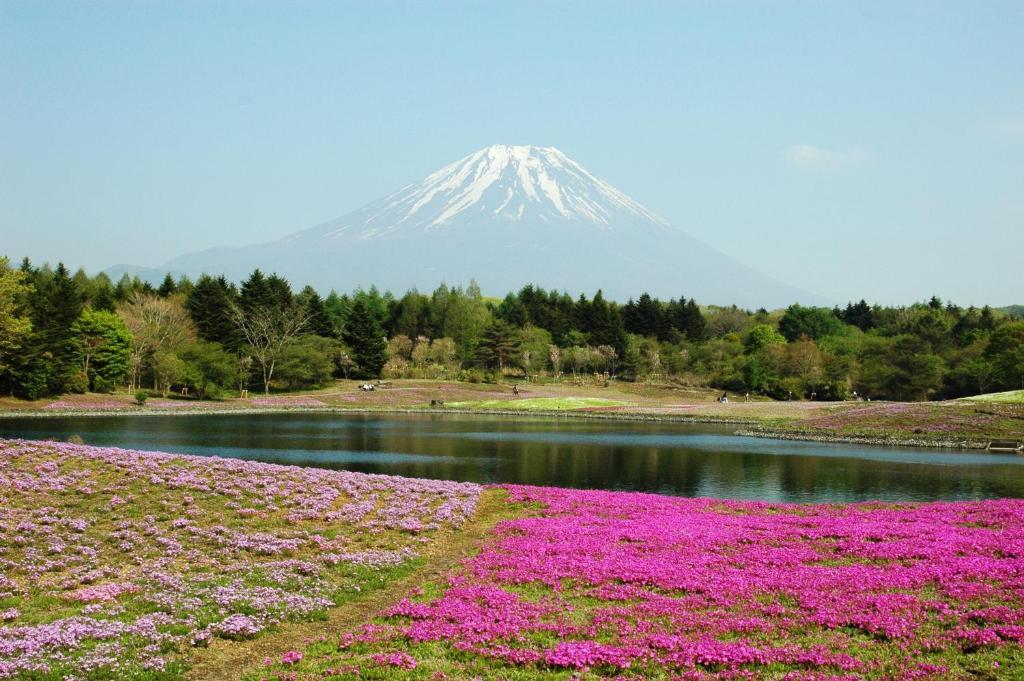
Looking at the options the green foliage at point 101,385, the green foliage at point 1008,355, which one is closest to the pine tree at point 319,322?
the green foliage at point 101,385

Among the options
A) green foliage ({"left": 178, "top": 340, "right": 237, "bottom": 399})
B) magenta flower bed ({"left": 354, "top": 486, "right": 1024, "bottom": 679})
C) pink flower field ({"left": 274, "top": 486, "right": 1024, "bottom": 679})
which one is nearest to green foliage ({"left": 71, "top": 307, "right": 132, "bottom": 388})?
green foliage ({"left": 178, "top": 340, "right": 237, "bottom": 399})

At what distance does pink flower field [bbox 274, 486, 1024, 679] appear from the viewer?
37.4ft

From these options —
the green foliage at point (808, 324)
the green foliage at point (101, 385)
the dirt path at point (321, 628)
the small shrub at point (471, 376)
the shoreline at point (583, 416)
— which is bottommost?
the shoreline at point (583, 416)

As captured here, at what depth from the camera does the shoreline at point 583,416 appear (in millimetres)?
58812

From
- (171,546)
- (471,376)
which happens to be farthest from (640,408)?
(171,546)

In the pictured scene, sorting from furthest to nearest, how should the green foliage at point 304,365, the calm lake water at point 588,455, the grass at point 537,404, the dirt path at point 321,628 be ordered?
the green foliage at point 304,365 → the grass at point 537,404 → the calm lake water at point 588,455 → the dirt path at point 321,628

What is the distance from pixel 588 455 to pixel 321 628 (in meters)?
34.9

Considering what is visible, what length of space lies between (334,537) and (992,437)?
2214 inches

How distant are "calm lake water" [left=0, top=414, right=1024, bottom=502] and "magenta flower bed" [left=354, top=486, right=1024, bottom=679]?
13.6 metres

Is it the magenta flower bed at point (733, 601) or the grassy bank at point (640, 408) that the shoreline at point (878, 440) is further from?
the magenta flower bed at point (733, 601)

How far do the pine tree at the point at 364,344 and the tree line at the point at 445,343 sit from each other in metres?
0.23

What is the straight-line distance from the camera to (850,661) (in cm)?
1114

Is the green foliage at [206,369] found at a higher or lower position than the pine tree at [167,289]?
lower

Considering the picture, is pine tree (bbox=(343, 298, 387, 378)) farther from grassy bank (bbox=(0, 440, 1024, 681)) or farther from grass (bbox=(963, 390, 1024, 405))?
grassy bank (bbox=(0, 440, 1024, 681))
